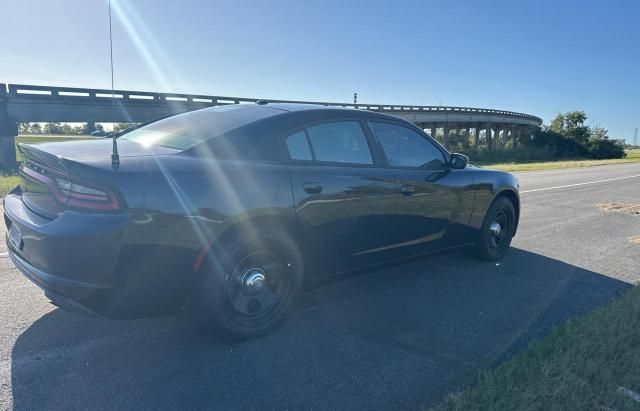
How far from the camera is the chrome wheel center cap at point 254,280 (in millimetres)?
3049

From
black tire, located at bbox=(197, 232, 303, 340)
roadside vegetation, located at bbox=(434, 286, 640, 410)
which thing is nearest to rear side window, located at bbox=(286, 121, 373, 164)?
black tire, located at bbox=(197, 232, 303, 340)

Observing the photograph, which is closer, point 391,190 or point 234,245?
point 234,245

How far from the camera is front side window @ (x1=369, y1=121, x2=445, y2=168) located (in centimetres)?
393

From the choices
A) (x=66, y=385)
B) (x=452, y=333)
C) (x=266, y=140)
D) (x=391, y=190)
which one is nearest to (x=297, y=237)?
(x=266, y=140)

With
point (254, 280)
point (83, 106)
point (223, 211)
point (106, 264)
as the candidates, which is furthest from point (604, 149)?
point (106, 264)

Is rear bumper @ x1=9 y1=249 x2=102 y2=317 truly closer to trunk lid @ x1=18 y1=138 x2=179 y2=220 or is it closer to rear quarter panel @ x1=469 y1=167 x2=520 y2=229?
trunk lid @ x1=18 y1=138 x2=179 y2=220

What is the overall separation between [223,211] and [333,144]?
1.16 metres

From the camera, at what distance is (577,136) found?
219ft

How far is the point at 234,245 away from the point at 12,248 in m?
1.55

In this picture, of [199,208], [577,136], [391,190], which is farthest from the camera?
[577,136]

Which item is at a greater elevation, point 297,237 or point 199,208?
point 199,208

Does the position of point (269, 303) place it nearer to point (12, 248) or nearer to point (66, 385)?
point (66, 385)

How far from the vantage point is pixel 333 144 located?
11.6 feet

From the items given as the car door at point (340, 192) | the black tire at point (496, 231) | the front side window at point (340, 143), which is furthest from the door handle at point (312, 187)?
the black tire at point (496, 231)
